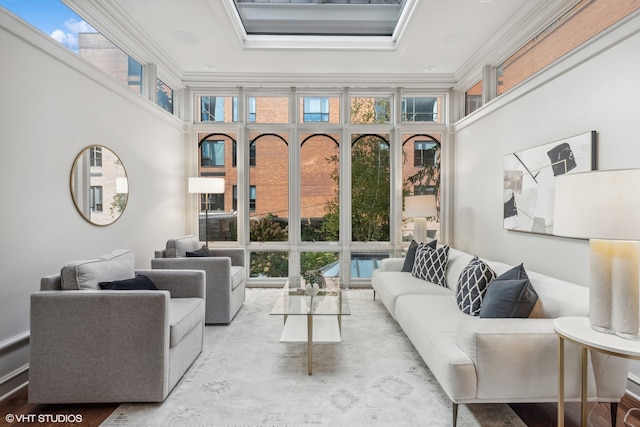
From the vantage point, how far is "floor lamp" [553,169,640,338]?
1356 mm

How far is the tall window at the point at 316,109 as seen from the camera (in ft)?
17.1

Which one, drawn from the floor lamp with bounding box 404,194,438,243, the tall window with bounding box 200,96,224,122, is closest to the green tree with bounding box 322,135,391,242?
the floor lamp with bounding box 404,194,438,243

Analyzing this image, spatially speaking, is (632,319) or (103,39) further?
(103,39)

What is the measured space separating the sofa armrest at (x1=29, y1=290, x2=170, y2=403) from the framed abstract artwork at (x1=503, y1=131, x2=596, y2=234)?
3023 mm

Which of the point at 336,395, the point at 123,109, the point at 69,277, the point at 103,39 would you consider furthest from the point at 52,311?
the point at 103,39

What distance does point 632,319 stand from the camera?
1.53 meters

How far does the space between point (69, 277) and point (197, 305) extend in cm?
87

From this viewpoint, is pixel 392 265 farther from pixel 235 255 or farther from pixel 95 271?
pixel 95 271

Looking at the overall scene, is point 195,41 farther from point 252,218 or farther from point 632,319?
point 632,319

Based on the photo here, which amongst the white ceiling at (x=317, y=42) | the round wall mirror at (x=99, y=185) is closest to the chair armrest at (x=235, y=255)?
the round wall mirror at (x=99, y=185)

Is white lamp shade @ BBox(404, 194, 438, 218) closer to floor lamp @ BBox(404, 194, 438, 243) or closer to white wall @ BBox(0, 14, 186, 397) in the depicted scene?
floor lamp @ BBox(404, 194, 438, 243)

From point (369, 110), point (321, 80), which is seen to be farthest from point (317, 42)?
point (369, 110)

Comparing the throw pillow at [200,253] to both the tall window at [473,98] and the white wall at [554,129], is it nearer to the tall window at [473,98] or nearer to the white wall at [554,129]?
the white wall at [554,129]

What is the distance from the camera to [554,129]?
9.32 ft
